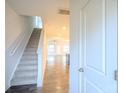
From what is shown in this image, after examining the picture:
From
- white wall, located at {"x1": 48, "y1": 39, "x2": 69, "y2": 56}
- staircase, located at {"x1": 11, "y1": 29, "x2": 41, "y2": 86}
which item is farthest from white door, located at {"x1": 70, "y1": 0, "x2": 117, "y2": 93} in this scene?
white wall, located at {"x1": 48, "y1": 39, "x2": 69, "y2": 56}

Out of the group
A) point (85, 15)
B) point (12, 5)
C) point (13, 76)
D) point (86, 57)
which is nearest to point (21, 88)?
point (13, 76)

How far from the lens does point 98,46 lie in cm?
138

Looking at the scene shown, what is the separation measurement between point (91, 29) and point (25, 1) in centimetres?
240

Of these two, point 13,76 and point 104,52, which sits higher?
point 104,52

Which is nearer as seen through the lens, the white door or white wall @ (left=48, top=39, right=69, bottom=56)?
the white door

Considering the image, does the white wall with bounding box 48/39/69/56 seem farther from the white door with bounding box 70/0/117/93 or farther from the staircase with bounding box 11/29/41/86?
the white door with bounding box 70/0/117/93

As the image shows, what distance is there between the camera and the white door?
1118mm

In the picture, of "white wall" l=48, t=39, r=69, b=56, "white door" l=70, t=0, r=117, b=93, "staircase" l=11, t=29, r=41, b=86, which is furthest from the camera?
"white wall" l=48, t=39, r=69, b=56

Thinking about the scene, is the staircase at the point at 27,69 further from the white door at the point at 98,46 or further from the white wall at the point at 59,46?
the white wall at the point at 59,46

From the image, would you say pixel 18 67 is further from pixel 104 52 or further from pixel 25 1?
pixel 104 52

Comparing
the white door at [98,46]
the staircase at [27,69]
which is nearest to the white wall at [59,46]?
the staircase at [27,69]
